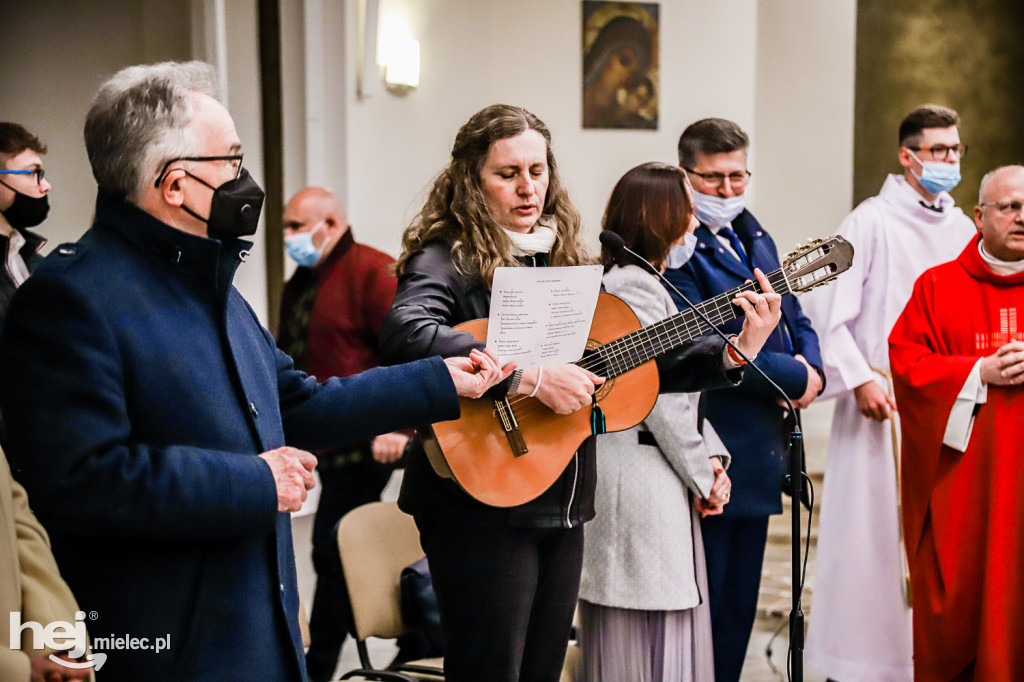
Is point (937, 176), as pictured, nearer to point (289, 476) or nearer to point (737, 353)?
point (737, 353)

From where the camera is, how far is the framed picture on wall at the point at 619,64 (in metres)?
6.50

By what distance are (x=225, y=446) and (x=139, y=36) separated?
4.37m

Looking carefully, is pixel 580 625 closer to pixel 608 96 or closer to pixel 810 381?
pixel 810 381

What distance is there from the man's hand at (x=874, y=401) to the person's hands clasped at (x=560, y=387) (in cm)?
178

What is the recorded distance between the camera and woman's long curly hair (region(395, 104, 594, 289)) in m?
2.39

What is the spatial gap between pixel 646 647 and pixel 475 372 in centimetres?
115

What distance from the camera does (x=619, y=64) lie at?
21.5 ft

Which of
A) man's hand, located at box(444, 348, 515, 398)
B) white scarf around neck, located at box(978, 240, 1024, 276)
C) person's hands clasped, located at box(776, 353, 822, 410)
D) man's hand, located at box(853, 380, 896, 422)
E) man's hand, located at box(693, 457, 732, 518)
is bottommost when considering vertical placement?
man's hand, located at box(693, 457, 732, 518)

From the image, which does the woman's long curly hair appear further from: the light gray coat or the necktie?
the necktie

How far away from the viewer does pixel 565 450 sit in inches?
92.9

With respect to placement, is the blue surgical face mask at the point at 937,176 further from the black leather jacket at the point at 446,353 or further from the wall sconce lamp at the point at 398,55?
the wall sconce lamp at the point at 398,55

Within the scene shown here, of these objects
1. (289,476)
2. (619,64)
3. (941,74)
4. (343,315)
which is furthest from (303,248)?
(941,74)

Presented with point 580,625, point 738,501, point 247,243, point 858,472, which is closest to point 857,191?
point 858,472

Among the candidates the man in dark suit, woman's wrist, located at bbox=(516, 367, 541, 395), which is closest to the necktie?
the man in dark suit
